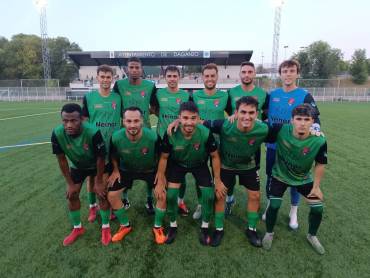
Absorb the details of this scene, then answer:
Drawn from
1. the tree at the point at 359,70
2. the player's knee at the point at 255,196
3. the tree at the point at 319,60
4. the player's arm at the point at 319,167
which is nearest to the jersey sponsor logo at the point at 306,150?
the player's arm at the point at 319,167

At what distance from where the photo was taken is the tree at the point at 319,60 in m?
47.7

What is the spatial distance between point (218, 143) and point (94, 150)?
1.40 m

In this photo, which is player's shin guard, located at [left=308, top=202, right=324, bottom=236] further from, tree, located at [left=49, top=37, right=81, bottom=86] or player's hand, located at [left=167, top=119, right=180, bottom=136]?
tree, located at [left=49, top=37, right=81, bottom=86]

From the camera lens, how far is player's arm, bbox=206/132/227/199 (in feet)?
9.98

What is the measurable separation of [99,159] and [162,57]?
1332 inches

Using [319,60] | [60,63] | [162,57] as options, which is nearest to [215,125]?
[162,57]

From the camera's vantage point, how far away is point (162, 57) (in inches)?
1384

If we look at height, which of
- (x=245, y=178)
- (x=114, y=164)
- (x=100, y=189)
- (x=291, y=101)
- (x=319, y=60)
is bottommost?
(x=100, y=189)

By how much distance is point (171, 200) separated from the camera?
3.16 meters

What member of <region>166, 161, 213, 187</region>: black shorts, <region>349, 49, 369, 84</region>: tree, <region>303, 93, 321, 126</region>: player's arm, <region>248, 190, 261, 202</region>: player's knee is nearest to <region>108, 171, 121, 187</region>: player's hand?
<region>166, 161, 213, 187</region>: black shorts

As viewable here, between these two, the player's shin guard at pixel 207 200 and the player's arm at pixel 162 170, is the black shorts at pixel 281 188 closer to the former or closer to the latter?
the player's shin guard at pixel 207 200

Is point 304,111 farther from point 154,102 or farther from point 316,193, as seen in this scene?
point 154,102

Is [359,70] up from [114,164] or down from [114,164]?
up

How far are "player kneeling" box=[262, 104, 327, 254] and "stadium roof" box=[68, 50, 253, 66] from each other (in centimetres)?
3351
